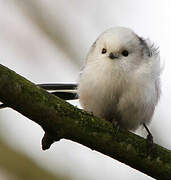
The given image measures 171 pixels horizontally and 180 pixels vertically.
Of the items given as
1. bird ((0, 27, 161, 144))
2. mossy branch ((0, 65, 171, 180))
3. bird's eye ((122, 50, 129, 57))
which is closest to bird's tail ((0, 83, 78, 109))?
bird ((0, 27, 161, 144))

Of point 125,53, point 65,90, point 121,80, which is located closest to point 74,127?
point 121,80

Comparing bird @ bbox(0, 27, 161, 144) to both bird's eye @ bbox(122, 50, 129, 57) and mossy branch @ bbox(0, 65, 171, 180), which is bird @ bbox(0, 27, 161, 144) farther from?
mossy branch @ bbox(0, 65, 171, 180)

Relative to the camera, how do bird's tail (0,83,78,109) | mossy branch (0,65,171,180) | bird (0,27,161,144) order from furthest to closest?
bird's tail (0,83,78,109) < bird (0,27,161,144) < mossy branch (0,65,171,180)

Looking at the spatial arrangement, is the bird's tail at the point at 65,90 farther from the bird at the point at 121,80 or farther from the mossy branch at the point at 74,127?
the mossy branch at the point at 74,127

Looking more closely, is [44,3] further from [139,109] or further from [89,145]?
[89,145]

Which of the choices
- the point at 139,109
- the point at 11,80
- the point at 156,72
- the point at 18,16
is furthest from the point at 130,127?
the point at 18,16

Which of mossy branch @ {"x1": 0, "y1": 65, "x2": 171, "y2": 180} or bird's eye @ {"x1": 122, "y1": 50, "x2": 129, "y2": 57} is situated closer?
mossy branch @ {"x1": 0, "y1": 65, "x2": 171, "y2": 180}
